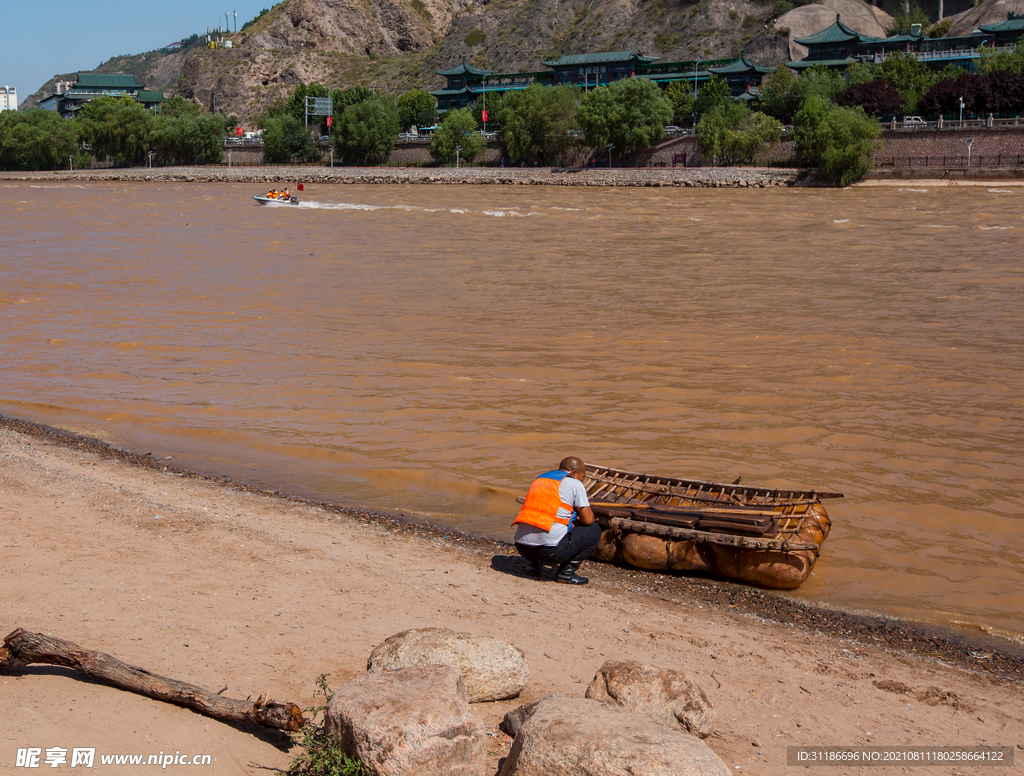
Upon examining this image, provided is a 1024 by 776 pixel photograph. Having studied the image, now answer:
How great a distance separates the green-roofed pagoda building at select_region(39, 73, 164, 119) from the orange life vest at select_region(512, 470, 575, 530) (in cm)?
18447

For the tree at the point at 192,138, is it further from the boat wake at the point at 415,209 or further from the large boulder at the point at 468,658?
the large boulder at the point at 468,658

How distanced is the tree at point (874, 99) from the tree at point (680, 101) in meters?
19.6

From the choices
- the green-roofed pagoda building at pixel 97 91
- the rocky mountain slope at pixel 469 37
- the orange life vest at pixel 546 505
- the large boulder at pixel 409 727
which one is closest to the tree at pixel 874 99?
the rocky mountain slope at pixel 469 37

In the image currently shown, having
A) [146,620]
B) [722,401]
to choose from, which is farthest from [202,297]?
[146,620]

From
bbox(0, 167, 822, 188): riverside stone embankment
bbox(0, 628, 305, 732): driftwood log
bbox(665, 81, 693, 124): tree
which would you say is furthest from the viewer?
bbox(665, 81, 693, 124): tree

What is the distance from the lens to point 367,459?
1217cm

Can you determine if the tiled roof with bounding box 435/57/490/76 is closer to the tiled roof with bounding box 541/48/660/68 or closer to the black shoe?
the tiled roof with bounding box 541/48/660/68

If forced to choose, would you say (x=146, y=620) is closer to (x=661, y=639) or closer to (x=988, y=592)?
(x=661, y=639)

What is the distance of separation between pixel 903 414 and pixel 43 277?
85.5 ft

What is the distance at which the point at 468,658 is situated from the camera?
5.41 m

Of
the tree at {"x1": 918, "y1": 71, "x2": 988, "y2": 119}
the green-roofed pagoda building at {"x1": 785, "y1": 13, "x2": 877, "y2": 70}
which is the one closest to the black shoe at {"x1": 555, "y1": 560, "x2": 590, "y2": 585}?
the tree at {"x1": 918, "y1": 71, "x2": 988, "y2": 119}

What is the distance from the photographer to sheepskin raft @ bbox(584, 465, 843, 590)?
838 cm

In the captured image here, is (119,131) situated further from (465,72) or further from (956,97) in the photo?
(956,97)

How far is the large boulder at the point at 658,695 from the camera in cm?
504
